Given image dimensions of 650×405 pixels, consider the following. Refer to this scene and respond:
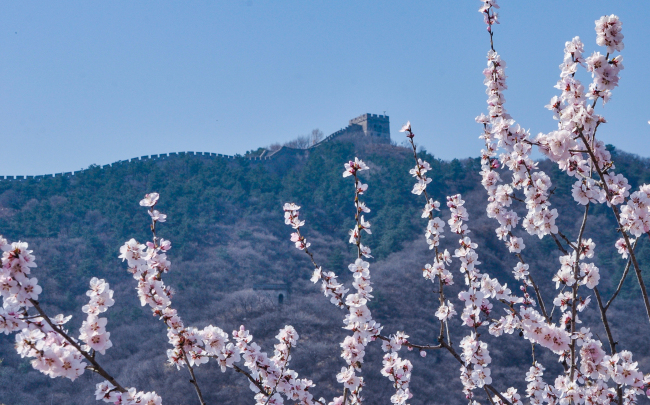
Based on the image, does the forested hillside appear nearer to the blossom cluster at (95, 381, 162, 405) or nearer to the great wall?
the great wall

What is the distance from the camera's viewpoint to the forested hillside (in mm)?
19641

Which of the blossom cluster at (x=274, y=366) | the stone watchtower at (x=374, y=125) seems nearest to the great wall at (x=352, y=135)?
the stone watchtower at (x=374, y=125)

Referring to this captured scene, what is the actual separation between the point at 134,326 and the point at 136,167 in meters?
19.9

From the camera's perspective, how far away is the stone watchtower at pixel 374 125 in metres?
54.1

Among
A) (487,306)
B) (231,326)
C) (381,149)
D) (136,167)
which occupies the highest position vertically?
(381,149)

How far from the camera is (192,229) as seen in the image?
115 feet

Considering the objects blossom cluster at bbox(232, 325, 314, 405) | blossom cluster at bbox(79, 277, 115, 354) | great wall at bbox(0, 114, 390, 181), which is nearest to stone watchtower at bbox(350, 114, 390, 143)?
great wall at bbox(0, 114, 390, 181)

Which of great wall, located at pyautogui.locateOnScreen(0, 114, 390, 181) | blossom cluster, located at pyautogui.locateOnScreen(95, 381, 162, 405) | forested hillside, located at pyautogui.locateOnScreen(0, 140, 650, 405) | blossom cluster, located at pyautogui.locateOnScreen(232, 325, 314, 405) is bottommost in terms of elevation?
blossom cluster, located at pyautogui.locateOnScreen(95, 381, 162, 405)

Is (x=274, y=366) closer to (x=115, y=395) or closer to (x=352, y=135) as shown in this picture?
(x=115, y=395)

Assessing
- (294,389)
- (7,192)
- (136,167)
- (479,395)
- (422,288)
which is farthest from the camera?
(136,167)

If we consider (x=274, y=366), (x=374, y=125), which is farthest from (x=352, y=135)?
(x=274, y=366)

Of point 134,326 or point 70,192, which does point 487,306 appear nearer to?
point 134,326

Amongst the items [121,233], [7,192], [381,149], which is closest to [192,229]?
[121,233]

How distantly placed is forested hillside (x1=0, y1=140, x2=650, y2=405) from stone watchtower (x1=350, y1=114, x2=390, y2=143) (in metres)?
3.61
